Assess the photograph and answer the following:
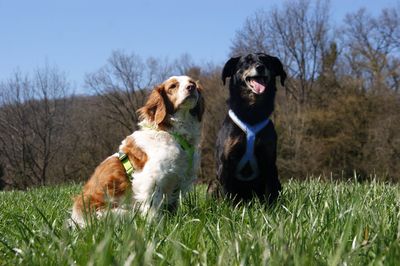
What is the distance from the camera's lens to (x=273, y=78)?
588 cm

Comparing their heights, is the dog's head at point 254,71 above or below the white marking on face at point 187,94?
above

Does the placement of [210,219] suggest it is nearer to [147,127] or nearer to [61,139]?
[147,127]

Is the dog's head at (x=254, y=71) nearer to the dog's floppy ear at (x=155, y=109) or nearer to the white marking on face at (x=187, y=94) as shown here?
the white marking on face at (x=187, y=94)

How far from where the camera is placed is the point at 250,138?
5.36m

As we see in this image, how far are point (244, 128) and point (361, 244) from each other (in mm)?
3069

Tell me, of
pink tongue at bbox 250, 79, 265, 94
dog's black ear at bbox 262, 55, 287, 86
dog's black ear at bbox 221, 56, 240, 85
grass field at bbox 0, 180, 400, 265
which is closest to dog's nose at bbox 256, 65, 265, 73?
pink tongue at bbox 250, 79, 265, 94

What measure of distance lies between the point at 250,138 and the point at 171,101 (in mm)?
958

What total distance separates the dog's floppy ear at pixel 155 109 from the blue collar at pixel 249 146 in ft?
2.83

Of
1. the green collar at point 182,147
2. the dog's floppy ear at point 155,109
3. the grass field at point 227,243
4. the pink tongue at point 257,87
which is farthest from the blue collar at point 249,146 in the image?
the grass field at point 227,243

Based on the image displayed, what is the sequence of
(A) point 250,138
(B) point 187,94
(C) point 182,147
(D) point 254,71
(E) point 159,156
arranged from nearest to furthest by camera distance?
(E) point 159,156 → (C) point 182,147 → (B) point 187,94 → (A) point 250,138 → (D) point 254,71

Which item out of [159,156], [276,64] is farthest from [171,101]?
[276,64]

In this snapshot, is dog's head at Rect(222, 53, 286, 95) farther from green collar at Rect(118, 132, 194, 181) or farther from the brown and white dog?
green collar at Rect(118, 132, 194, 181)

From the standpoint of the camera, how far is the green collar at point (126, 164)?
4.91 metres

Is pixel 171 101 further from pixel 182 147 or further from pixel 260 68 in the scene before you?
pixel 260 68
